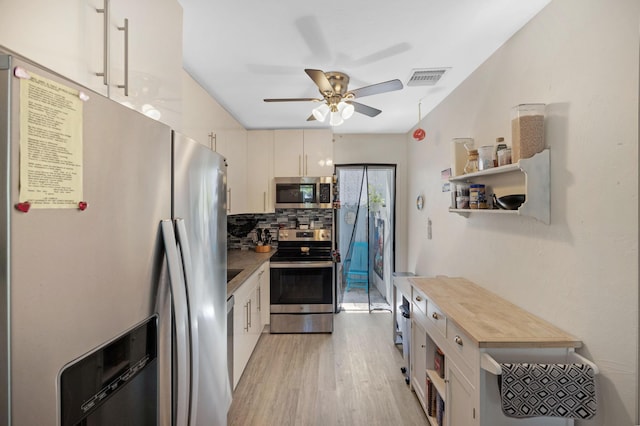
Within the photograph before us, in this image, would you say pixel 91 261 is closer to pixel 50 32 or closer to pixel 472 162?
pixel 50 32

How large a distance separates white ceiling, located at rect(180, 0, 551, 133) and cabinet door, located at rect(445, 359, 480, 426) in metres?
1.85

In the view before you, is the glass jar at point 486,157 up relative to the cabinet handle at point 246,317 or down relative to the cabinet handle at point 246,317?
up

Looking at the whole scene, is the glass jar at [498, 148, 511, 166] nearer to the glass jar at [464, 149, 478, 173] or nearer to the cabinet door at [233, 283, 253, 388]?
the glass jar at [464, 149, 478, 173]

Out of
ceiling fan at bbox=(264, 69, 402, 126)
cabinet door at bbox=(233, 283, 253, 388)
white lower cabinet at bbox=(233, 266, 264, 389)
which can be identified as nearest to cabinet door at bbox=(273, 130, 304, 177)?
white lower cabinet at bbox=(233, 266, 264, 389)

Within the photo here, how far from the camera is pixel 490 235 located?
6.35 feet

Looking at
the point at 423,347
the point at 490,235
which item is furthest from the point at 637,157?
the point at 423,347

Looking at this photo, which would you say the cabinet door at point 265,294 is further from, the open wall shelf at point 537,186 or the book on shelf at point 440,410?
the open wall shelf at point 537,186

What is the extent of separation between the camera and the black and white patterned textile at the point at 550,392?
43.6 inches

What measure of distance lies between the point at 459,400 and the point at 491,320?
17.2 inches

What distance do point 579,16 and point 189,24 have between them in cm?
188

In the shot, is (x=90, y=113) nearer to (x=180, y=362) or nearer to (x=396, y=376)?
(x=180, y=362)

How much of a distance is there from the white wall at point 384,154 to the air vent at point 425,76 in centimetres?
170

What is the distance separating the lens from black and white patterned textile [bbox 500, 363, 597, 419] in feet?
3.63

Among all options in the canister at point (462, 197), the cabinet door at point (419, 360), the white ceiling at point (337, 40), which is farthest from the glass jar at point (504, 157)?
the cabinet door at point (419, 360)
